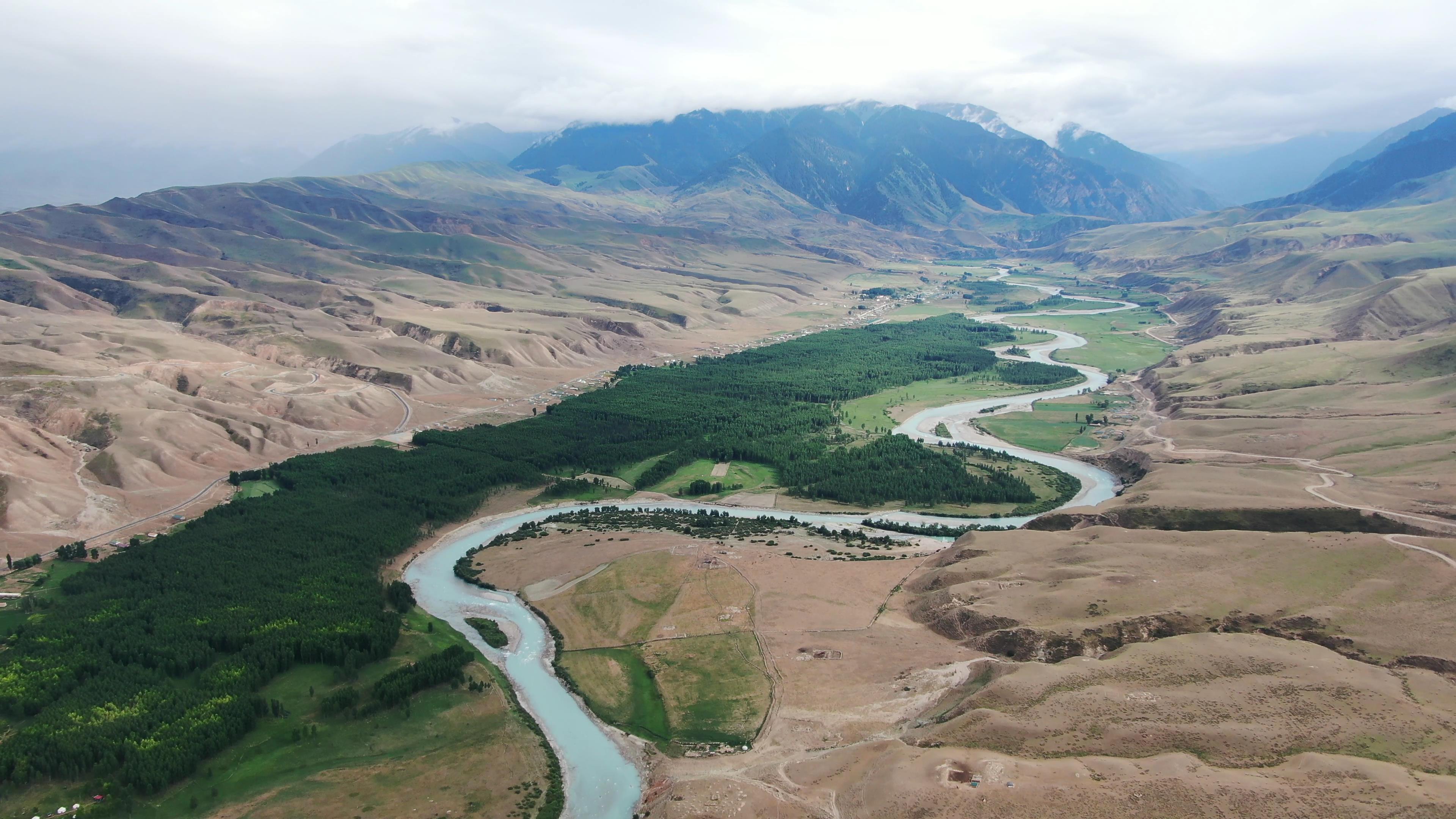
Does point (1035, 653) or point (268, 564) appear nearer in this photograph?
point (1035, 653)

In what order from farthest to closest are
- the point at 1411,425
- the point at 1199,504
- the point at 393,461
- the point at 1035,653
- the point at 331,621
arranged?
the point at 393,461, the point at 1411,425, the point at 1199,504, the point at 331,621, the point at 1035,653

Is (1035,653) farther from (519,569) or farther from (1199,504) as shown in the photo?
(519,569)

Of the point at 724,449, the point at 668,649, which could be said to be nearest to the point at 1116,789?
the point at 668,649

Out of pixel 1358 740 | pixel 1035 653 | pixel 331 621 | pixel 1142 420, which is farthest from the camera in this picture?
pixel 1142 420

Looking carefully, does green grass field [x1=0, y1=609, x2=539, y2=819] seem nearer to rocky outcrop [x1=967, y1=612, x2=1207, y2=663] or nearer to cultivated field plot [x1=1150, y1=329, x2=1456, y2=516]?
rocky outcrop [x1=967, y1=612, x2=1207, y2=663]

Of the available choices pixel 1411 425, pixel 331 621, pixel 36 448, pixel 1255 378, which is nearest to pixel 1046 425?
pixel 1255 378

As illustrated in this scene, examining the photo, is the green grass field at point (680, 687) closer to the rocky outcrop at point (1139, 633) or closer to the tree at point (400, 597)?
the rocky outcrop at point (1139, 633)

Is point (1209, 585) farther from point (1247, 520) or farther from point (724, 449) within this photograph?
point (724, 449)
